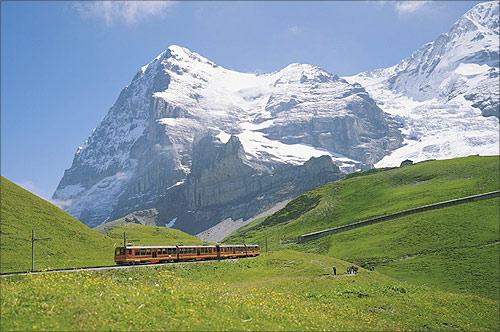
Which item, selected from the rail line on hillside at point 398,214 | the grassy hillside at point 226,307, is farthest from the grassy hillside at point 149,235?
the grassy hillside at point 226,307

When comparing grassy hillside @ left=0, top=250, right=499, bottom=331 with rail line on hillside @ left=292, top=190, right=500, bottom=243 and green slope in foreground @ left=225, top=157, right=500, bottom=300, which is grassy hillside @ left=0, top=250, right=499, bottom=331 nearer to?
green slope in foreground @ left=225, top=157, right=500, bottom=300

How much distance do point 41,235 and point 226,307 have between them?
66.7 metres

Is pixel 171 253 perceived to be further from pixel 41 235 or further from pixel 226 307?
pixel 226 307

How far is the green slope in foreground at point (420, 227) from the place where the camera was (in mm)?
78938

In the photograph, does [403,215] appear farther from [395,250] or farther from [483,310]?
[483,310]

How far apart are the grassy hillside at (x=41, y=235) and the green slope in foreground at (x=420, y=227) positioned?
49204 mm

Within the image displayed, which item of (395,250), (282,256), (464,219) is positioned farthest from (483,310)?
(464,219)

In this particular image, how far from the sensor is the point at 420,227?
104250 mm

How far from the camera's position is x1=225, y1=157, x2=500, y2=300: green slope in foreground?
78938mm

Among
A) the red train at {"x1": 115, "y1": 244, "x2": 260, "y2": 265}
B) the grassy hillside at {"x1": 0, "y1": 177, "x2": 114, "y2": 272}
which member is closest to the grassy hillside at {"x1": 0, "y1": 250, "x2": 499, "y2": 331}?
the red train at {"x1": 115, "y1": 244, "x2": 260, "y2": 265}

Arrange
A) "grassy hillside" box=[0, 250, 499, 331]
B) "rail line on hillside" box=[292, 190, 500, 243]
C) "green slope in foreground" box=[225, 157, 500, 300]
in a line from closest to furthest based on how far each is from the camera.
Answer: "grassy hillside" box=[0, 250, 499, 331], "green slope in foreground" box=[225, 157, 500, 300], "rail line on hillside" box=[292, 190, 500, 243]

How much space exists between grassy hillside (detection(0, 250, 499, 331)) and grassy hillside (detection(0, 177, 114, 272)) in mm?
29348

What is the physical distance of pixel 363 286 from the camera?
4719 cm

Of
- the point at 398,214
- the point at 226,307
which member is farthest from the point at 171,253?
the point at 398,214
